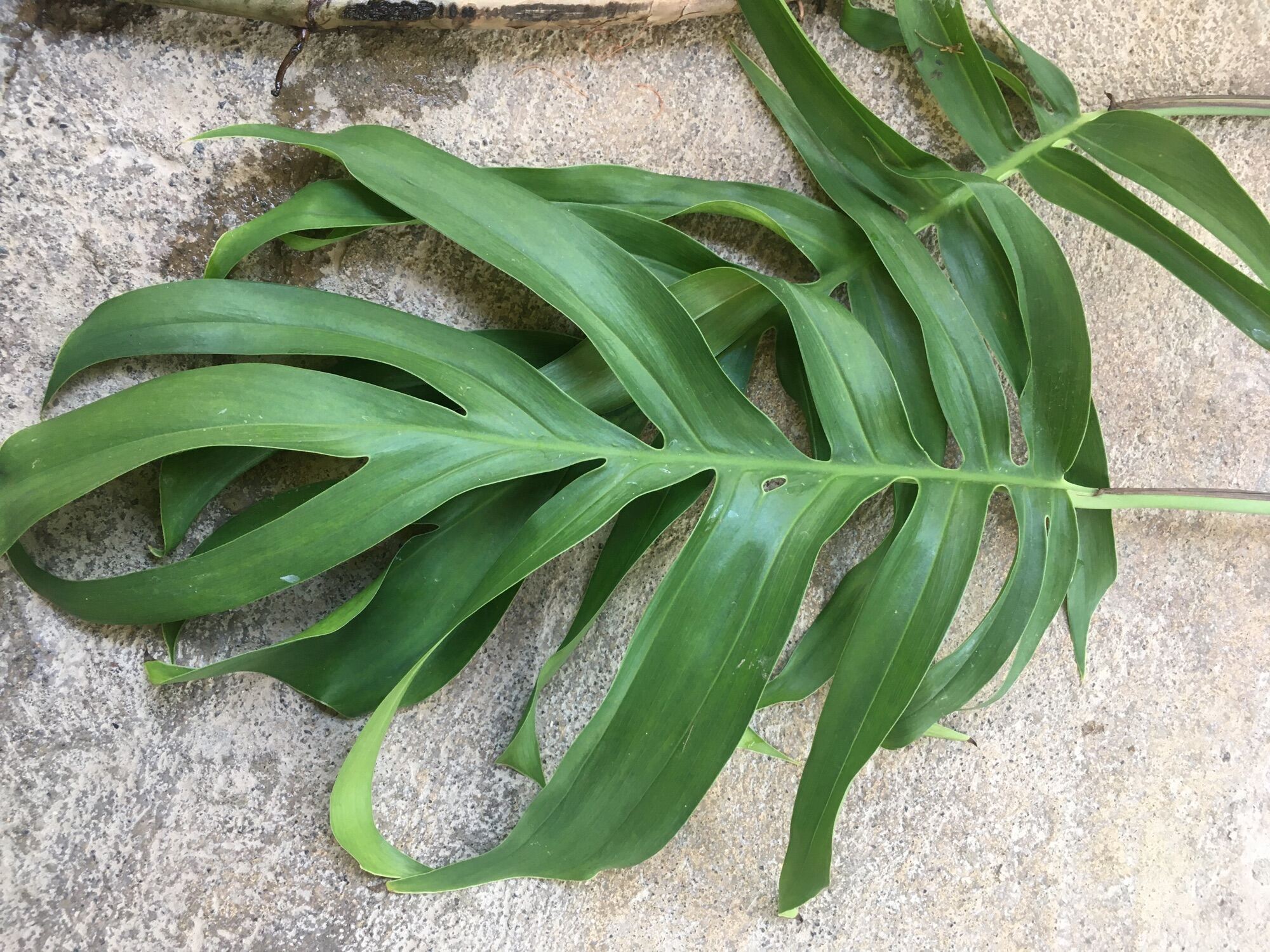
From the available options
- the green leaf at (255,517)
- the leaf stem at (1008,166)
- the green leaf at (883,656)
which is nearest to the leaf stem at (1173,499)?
the green leaf at (883,656)

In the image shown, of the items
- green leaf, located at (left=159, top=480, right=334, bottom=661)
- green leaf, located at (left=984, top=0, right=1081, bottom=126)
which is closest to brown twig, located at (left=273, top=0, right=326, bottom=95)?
green leaf, located at (left=159, top=480, right=334, bottom=661)

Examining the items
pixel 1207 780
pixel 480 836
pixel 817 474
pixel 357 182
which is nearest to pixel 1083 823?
pixel 1207 780

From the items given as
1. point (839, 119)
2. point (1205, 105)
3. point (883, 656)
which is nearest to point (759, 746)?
point (883, 656)

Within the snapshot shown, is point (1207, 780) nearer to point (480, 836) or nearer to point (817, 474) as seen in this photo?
point (817, 474)

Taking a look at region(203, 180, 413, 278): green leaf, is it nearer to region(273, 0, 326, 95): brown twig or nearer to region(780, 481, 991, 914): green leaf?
region(273, 0, 326, 95): brown twig

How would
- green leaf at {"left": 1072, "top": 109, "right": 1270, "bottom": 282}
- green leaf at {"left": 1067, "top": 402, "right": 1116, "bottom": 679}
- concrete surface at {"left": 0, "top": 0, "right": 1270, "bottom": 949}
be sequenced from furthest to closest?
green leaf at {"left": 1067, "top": 402, "right": 1116, "bottom": 679}
green leaf at {"left": 1072, "top": 109, "right": 1270, "bottom": 282}
concrete surface at {"left": 0, "top": 0, "right": 1270, "bottom": 949}

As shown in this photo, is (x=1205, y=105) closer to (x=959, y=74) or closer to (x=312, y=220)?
(x=959, y=74)

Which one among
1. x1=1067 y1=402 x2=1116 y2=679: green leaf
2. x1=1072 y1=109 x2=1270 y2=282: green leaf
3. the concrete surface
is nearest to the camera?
the concrete surface
